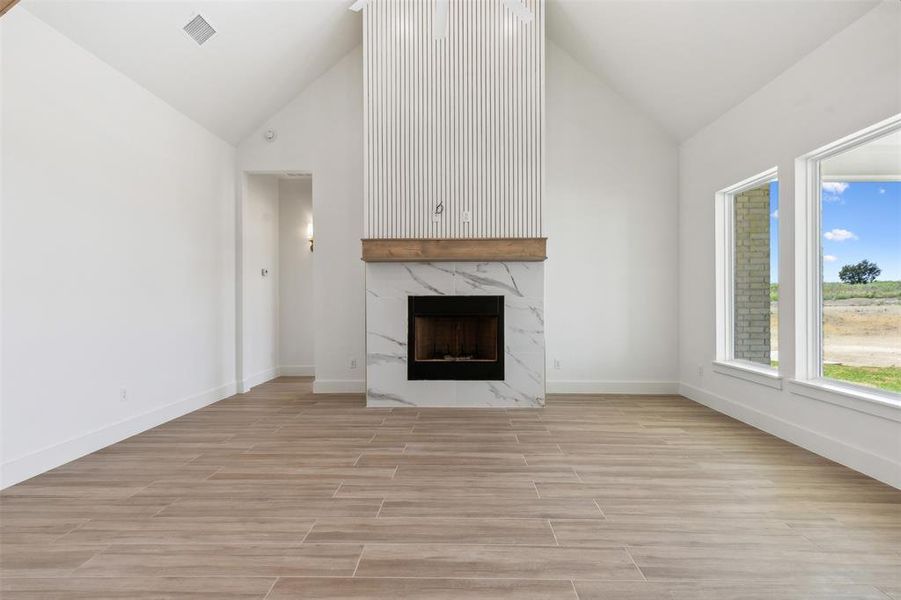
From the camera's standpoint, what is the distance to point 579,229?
5.89 m

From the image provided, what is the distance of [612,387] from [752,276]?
1892mm

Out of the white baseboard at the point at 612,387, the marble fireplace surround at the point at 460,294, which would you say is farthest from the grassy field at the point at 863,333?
the marble fireplace surround at the point at 460,294

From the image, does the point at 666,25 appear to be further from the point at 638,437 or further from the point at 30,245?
the point at 30,245

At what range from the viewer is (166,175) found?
4652 mm

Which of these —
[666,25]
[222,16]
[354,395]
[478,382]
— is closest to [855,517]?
[478,382]

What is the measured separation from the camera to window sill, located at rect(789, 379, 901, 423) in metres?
2.98

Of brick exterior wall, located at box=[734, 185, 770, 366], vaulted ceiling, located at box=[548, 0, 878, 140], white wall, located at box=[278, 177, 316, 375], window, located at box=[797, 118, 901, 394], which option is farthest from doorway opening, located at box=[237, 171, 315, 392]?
window, located at box=[797, 118, 901, 394]

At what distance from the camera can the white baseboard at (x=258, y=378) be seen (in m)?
6.09

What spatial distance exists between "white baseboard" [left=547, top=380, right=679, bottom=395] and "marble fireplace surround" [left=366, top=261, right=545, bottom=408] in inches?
31.7

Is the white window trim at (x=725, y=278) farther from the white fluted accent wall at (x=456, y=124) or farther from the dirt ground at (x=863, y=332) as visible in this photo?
the white fluted accent wall at (x=456, y=124)

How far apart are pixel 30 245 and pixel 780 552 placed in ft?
14.1

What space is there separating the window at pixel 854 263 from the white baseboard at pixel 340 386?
13.8 ft

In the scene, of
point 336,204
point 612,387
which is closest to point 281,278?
point 336,204

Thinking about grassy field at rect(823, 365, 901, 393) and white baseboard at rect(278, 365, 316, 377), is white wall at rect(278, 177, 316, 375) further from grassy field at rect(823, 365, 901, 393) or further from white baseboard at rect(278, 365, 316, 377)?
grassy field at rect(823, 365, 901, 393)
